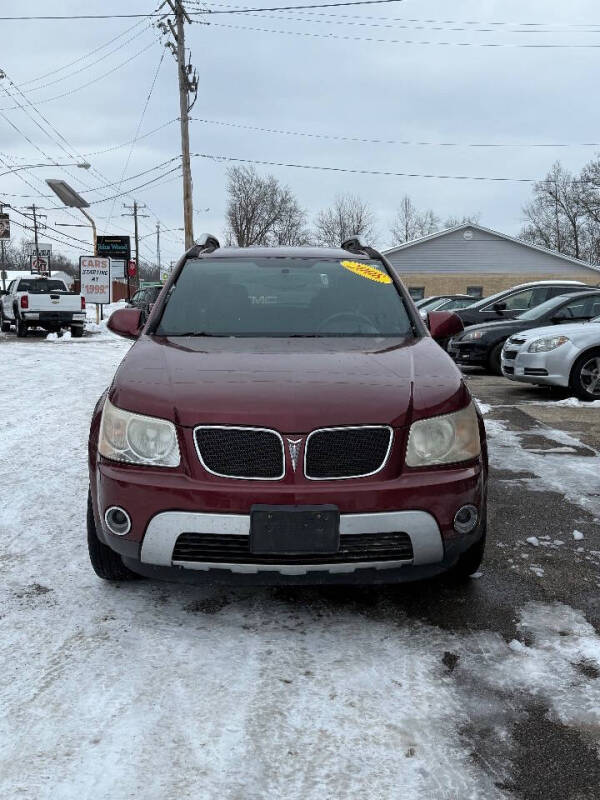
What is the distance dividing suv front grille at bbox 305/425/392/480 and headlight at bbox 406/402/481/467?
12 cm

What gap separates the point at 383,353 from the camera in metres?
3.39

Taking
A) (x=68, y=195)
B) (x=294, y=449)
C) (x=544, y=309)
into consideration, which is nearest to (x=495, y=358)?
(x=544, y=309)

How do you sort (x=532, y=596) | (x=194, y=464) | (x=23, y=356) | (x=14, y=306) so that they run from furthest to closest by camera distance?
(x=14, y=306), (x=23, y=356), (x=532, y=596), (x=194, y=464)

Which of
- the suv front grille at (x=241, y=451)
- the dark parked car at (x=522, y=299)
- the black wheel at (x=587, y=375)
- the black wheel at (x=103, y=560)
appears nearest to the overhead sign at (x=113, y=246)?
the dark parked car at (x=522, y=299)

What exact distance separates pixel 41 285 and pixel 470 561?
22.3 meters

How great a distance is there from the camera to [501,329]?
12.2 meters

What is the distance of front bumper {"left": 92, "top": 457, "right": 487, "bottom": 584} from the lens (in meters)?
2.64

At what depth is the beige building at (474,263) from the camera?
3869cm

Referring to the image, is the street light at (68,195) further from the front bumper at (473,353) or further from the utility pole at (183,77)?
the front bumper at (473,353)

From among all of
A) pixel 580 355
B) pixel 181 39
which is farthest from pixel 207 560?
pixel 181 39

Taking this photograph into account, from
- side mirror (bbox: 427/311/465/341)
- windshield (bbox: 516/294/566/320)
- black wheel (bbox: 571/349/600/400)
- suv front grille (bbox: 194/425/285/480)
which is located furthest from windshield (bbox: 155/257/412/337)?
windshield (bbox: 516/294/566/320)

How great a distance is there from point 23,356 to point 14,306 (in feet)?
25.4

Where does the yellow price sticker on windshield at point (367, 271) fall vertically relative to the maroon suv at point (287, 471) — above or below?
above

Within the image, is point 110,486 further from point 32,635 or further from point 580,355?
point 580,355
